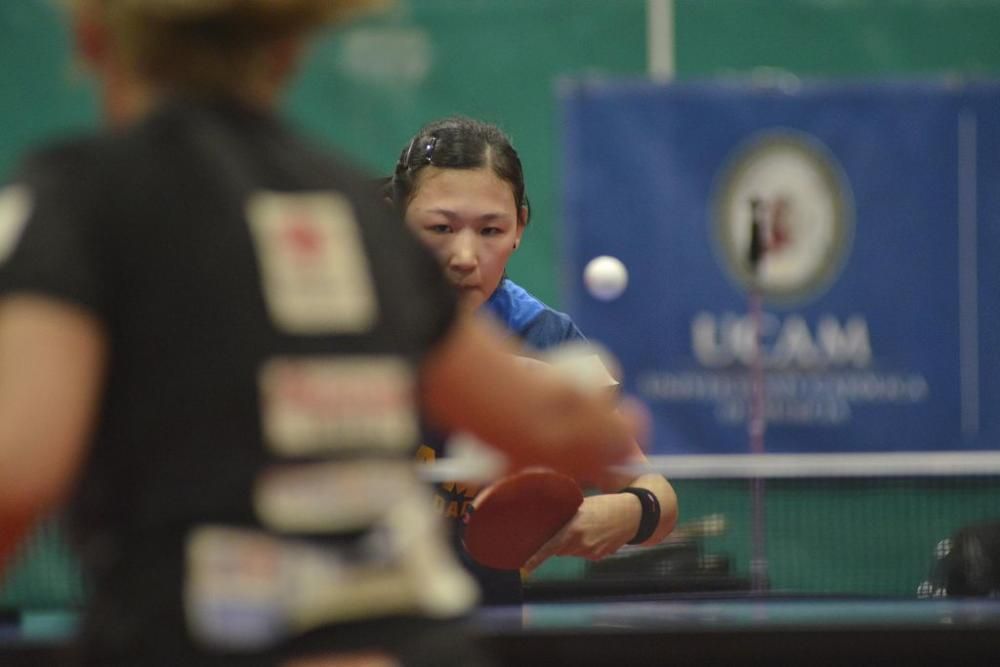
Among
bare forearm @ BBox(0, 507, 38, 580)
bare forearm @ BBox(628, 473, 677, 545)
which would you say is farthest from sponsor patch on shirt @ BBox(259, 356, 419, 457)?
bare forearm @ BBox(628, 473, 677, 545)

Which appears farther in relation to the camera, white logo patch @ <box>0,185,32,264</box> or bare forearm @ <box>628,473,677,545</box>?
bare forearm @ <box>628,473,677,545</box>

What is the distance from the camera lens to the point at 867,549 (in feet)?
23.1

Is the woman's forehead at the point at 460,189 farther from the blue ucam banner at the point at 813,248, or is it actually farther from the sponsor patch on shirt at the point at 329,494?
the blue ucam banner at the point at 813,248

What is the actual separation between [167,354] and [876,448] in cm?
618

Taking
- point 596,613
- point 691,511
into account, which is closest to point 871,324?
point 691,511

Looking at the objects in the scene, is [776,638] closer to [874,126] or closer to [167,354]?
[167,354]

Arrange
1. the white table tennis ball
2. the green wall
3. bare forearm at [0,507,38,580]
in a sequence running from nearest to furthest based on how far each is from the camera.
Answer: bare forearm at [0,507,38,580] < the white table tennis ball < the green wall

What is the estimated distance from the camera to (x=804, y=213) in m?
7.20

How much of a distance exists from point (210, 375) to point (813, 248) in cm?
608

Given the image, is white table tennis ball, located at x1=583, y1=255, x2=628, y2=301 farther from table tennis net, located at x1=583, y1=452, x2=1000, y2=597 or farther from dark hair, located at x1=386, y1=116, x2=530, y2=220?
dark hair, located at x1=386, y1=116, x2=530, y2=220

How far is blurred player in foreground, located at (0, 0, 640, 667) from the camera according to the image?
3.99 feet

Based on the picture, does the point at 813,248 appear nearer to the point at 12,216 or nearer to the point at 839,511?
the point at 839,511

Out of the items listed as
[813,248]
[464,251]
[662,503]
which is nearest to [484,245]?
[464,251]

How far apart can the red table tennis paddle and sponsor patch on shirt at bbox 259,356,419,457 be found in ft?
4.81
